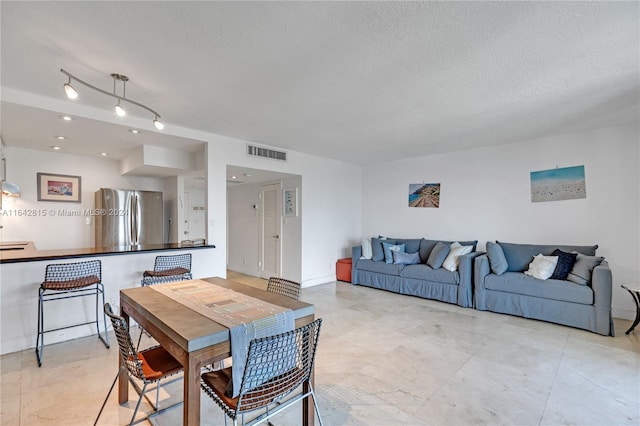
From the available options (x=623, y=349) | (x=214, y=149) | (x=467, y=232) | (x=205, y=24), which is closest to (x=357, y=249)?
(x=467, y=232)

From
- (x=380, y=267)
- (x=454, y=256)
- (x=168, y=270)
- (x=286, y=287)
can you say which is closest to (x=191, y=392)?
(x=286, y=287)

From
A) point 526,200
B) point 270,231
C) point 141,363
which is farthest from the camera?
point 270,231

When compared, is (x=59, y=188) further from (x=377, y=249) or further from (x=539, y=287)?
(x=539, y=287)

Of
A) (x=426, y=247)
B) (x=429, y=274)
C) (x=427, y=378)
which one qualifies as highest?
(x=426, y=247)

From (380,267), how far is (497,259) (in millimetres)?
1841

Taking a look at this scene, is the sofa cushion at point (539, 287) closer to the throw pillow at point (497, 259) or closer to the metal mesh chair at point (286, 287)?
the throw pillow at point (497, 259)

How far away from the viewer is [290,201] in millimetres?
5695

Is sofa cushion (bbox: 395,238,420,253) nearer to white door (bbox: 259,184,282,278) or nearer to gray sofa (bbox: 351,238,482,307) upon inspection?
gray sofa (bbox: 351,238,482,307)

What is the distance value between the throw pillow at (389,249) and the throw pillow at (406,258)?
99mm

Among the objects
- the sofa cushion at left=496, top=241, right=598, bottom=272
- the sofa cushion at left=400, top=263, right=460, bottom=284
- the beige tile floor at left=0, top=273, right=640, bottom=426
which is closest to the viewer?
the beige tile floor at left=0, top=273, right=640, bottom=426

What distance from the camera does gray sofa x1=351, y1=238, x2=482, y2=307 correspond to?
4.39m

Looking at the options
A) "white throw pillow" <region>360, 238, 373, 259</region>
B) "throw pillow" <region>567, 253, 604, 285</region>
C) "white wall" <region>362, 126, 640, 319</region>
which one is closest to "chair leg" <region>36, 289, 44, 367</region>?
"white throw pillow" <region>360, 238, 373, 259</region>

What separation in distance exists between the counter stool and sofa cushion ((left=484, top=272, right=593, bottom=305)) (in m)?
4.03

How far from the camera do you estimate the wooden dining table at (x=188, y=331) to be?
132 cm
